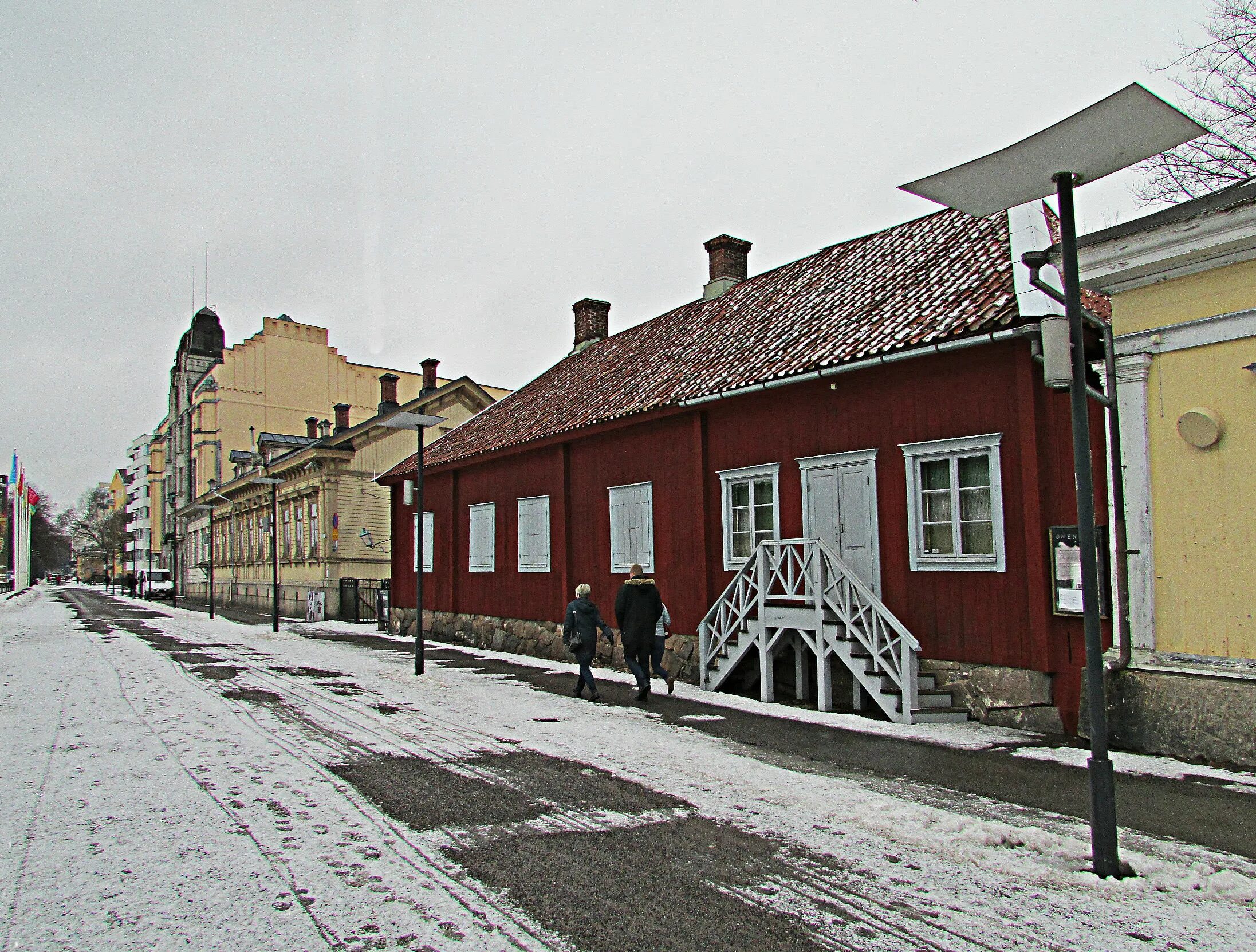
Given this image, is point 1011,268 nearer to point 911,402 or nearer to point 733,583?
point 911,402

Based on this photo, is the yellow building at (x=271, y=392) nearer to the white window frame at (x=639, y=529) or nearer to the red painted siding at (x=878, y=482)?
the red painted siding at (x=878, y=482)

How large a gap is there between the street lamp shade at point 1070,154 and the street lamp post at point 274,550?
76.6 ft

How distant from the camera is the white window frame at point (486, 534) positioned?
19.6 m

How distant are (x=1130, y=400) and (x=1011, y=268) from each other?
2476mm

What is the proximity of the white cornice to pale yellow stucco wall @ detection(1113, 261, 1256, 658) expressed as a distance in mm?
97

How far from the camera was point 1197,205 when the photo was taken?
7867 millimetres

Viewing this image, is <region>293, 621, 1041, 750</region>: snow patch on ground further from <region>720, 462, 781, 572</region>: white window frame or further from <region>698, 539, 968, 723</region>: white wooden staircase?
<region>720, 462, 781, 572</region>: white window frame

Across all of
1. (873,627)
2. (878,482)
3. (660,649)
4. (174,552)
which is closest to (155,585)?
(174,552)

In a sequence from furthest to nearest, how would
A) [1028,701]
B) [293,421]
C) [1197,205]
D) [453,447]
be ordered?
[293,421], [453,447], [1028,701], [1197,205]

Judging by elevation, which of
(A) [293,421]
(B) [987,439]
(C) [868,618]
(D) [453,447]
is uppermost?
(A) [293,421]

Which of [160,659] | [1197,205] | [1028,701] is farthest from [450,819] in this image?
[160,659]

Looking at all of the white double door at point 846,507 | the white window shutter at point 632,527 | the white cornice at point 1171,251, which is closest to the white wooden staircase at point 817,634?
the white double door at point 846,507

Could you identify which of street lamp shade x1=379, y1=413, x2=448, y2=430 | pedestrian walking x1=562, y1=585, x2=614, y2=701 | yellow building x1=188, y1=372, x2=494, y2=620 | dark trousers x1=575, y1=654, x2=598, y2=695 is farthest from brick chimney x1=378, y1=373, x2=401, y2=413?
dark trousers x1=575, y1=654, x2=598, y2=695

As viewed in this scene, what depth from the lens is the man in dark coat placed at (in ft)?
37.6
